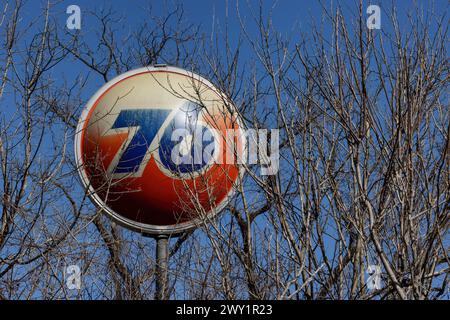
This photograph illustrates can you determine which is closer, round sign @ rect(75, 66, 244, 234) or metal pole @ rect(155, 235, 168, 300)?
metal pole @ rect(155, 235, 168, 300)

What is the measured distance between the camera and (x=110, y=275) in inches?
394

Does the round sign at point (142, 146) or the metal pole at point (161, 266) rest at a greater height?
the round sign at point (142, 146)

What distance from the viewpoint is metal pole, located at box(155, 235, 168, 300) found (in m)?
8.97

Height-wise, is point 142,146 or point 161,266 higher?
point 142,146

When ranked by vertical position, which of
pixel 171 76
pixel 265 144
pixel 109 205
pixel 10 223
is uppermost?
pixel 171 76

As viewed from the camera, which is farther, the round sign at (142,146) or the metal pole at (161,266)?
the round sign at (142,146)

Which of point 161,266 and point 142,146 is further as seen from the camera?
point 142,146

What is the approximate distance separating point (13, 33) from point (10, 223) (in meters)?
1.84

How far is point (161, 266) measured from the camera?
9.16m

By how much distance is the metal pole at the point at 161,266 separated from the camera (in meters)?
8.97

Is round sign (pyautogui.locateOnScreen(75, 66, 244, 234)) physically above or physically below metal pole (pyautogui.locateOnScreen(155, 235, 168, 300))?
above
